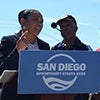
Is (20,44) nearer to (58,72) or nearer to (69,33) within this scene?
(58,72)

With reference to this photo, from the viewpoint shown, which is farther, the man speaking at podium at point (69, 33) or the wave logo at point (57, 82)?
the man speaking at podium at point (69, 33)

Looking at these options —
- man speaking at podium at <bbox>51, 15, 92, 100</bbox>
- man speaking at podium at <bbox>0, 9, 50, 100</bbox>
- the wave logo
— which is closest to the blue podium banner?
the wave logo

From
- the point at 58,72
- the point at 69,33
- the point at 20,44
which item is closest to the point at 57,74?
the point at 58,72

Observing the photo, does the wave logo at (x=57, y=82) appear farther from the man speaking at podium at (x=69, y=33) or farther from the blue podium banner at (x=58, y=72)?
the man speaking at podium at (x=69, y=33)

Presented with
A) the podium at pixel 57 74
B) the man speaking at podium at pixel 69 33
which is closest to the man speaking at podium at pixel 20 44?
the podium at pixel 57 74

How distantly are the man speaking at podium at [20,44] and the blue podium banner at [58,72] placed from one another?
0.21 metres

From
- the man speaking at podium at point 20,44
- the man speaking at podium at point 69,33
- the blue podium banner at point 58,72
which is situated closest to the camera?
the blue podium banner at point 58,72

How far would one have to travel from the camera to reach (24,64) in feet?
9.08

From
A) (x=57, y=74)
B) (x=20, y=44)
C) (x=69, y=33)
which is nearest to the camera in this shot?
(x=57, y=74)

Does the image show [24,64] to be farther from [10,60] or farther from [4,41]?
[4,41]

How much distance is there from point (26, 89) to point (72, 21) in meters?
1.56

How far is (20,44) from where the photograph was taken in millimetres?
2979

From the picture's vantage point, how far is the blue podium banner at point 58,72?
2.77 m

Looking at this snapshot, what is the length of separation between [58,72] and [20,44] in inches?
17.8
